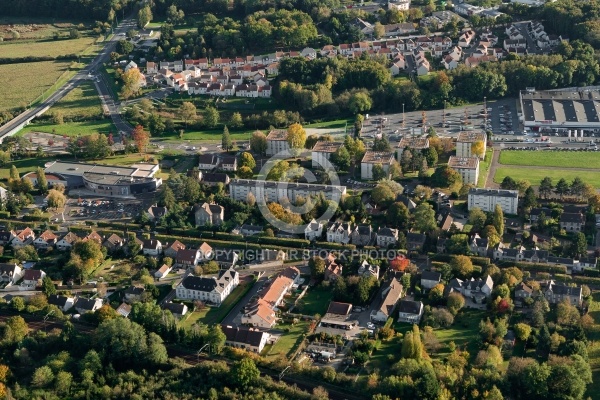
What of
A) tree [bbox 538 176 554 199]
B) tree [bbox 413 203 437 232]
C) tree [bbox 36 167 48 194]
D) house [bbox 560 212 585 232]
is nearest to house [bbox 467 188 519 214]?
tree [bbox 538 176 554 199]

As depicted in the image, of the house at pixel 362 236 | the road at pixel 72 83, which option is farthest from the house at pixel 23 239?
the house at pixel 362 236

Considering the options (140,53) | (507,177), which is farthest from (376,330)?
(140,53)

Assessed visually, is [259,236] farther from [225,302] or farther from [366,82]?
[366,82]

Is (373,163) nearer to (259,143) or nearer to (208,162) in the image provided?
(259,143)

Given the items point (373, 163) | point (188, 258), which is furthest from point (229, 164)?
point (188, 258)

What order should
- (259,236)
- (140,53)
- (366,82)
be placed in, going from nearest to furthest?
(259,236) < (366,82) < (140,53)

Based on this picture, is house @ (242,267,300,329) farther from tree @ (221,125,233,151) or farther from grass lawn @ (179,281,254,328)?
tree @ (221,125,233,151)
